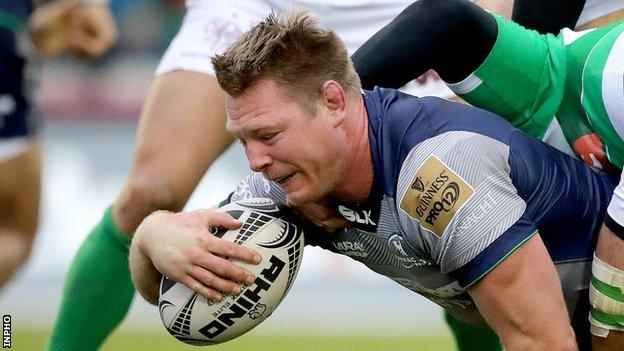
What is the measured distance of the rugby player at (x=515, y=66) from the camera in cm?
233

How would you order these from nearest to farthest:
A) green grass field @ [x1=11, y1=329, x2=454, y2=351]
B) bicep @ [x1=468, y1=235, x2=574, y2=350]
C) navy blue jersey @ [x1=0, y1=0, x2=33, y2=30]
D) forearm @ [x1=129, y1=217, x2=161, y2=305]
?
1. bicep @ [x1=468, y1=235, x2=574, y2=350]
2. forearm @ [x1=129, y1=217, x2=161, y2=305]
3. navy blue jersey @ [x1=0, y1=0, x2=33, y2=30]
4. green grass field @ [x1=11, y1=329, x2=454, y2=351]

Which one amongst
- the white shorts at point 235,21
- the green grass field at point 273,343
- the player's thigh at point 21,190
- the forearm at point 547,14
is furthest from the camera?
the green grass field at point 273,343

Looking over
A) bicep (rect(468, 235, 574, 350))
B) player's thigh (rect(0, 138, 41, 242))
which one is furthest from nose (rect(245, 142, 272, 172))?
player's thigh (rect(0, 138, 41, 242))

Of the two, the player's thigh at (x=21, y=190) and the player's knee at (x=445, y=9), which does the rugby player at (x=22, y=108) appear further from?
the player's knee at (x=445, y=9)

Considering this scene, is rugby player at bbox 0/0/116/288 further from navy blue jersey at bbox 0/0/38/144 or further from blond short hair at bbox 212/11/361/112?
blond short hair at bbox 212/11/361/112

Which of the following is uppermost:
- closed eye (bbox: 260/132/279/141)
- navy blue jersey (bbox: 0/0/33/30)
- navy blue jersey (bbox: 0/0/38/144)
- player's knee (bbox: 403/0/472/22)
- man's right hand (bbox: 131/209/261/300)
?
player's knee (bbox: 403/0/472/22)

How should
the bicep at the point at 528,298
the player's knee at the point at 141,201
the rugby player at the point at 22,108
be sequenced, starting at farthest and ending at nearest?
the rugby player at the point at 22,108 < the player's knee at the point at 141,201 < the bicep at the point at 528,298

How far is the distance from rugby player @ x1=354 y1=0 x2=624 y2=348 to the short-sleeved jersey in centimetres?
11

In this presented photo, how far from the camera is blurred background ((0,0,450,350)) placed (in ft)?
16.2

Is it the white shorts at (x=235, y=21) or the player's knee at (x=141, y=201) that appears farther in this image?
the white shorts at (x=235, y=21)

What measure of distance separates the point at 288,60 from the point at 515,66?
50cm

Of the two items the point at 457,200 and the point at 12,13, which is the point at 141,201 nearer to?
the point at 12,13

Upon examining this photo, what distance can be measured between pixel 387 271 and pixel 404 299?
8.92 feet

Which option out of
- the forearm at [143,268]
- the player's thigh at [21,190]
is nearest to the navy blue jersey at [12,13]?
the player's thigh at [21,190]
